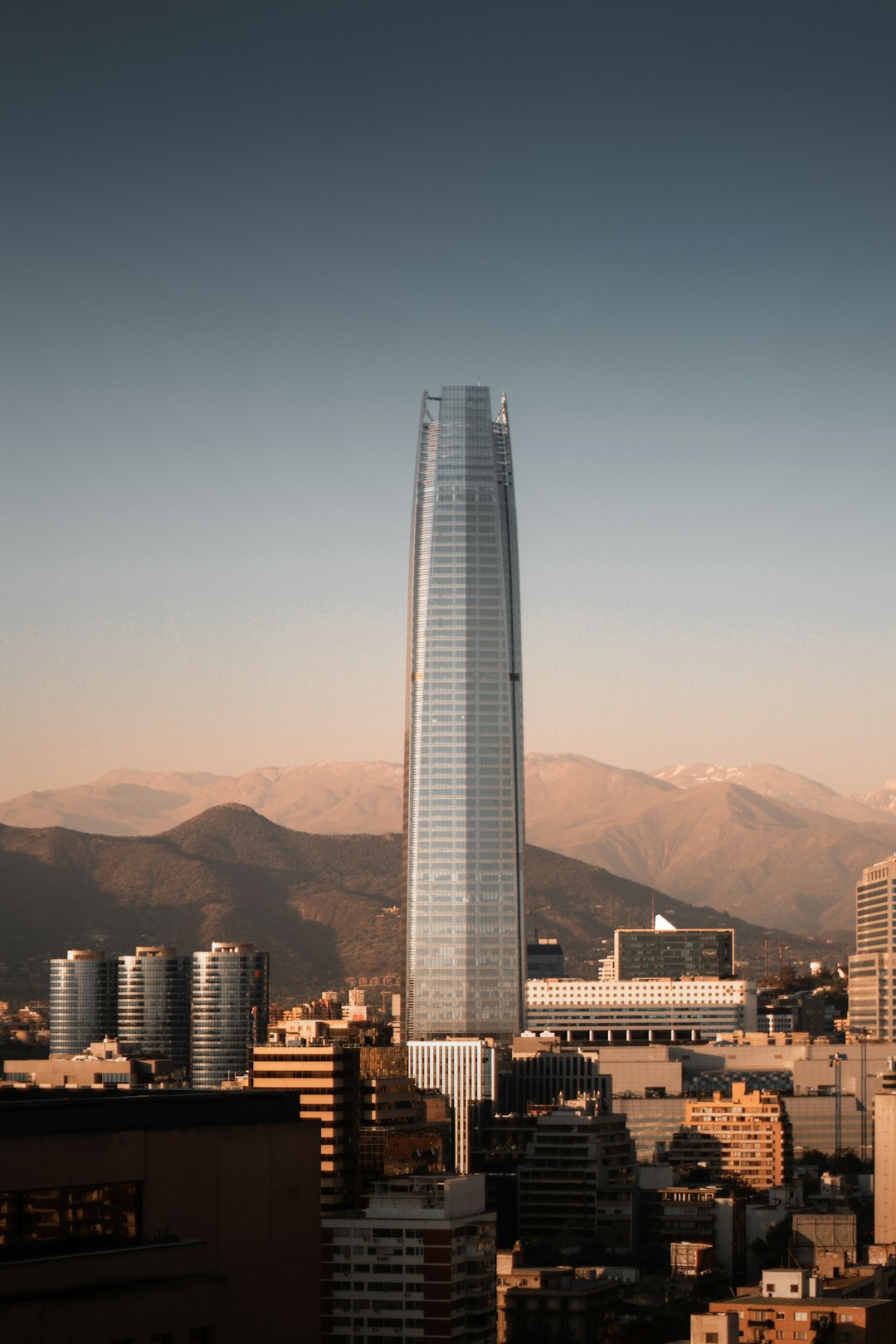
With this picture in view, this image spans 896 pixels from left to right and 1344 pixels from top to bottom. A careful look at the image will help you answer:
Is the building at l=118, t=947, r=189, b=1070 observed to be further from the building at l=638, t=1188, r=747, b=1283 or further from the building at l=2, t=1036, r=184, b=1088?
the building at l=638, t=1188, r=747, b=1283

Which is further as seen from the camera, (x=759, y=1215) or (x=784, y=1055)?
(x=784, y=1055)

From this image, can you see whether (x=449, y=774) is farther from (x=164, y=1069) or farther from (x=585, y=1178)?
(x=585, y=1178)

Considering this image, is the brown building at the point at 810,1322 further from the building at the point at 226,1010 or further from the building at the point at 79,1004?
the building at the point at 79,1004

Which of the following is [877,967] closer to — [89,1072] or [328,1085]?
[89,1072]

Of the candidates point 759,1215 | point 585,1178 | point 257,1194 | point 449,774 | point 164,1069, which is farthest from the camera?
point 449,774

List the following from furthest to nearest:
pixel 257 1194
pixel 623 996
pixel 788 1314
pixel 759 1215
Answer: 1. pixel 623 996
2. pixel 759 1215
3. pixel 788 1314
4. pixel 257 1194

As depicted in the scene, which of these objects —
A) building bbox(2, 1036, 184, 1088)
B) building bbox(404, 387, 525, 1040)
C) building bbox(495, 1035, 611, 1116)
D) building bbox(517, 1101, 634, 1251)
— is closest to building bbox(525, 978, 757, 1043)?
building bbox(404, 387, 525, 1040)

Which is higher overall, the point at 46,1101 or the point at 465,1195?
the point at 46,1101

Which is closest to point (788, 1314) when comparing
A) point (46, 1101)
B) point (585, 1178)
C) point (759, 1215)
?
point (759, 1215)
